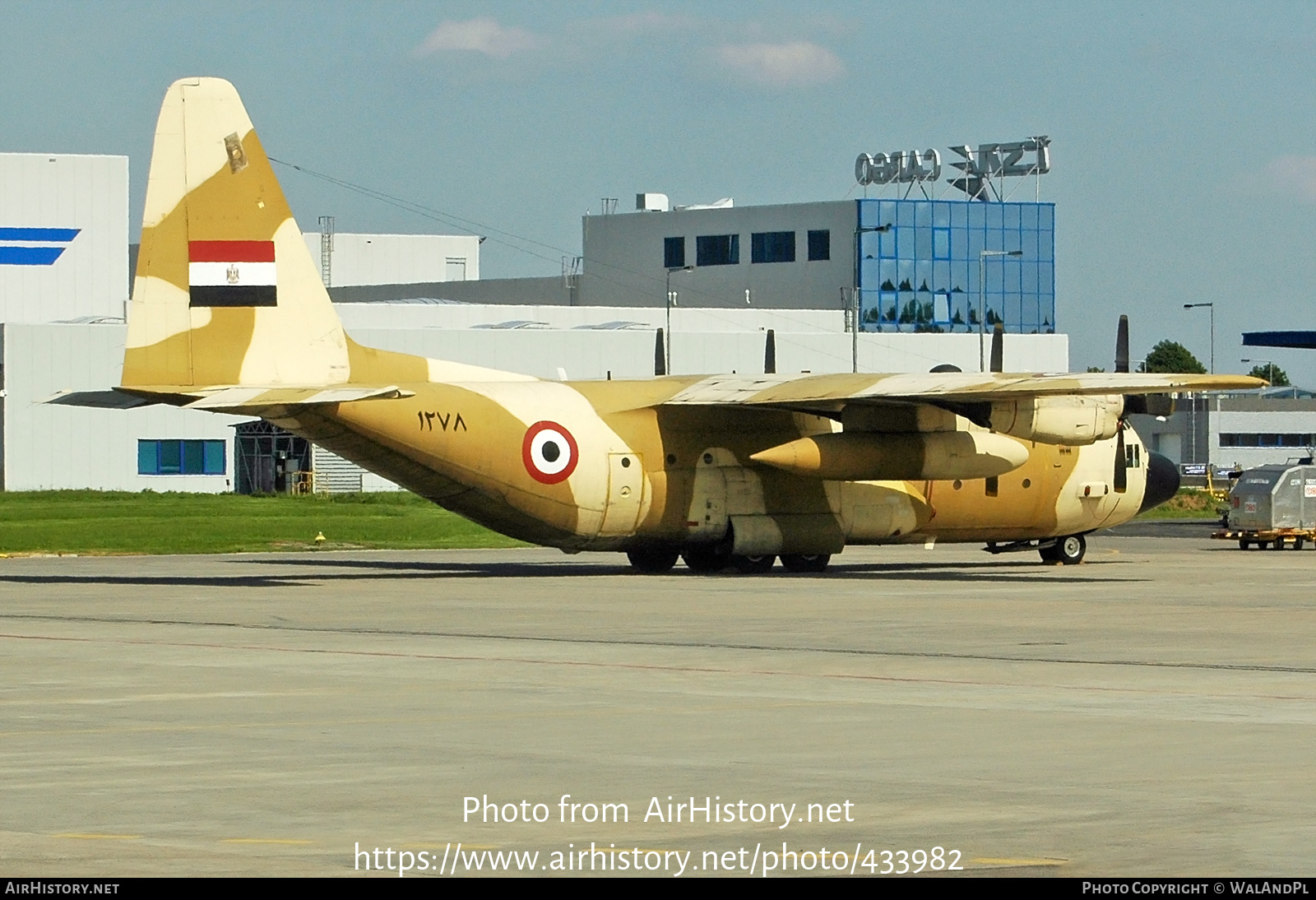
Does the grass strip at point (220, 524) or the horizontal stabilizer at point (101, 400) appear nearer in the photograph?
the horizontal stabilizer at point (101, 400)

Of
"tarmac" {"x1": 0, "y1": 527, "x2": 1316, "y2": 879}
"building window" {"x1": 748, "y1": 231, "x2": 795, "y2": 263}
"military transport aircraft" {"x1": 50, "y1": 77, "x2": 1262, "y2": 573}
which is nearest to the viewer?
"tarmac" {"x1": 0, "y1": 527, "x2": 1316, "y2": 879}

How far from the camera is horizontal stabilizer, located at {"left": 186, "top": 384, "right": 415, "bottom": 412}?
3042 cm

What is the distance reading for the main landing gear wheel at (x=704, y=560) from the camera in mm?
38000

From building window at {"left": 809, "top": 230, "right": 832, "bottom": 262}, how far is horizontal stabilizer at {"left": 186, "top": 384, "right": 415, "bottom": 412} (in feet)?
327

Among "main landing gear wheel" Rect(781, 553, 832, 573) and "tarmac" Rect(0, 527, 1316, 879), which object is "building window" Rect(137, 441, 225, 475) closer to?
"main landing gear wheel" Rect(781, 553, 832, 573)

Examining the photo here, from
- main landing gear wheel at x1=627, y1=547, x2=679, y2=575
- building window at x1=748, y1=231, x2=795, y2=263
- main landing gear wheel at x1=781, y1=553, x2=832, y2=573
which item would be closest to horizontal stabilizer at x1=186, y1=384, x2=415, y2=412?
main landing gear wheel at x1=627, y1=547, x2=679, y2=575

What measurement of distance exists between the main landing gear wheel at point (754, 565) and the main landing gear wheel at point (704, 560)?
1.06 ft

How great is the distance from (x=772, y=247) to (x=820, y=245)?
11.2 ft

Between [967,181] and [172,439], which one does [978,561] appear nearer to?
[172,439]

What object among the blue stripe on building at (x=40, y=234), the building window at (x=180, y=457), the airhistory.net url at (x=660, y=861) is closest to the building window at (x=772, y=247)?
the blue stripe on building at (x=40, y=234)

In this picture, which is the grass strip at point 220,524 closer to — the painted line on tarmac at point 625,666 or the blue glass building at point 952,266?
the painted line on tarmac at point 625,666

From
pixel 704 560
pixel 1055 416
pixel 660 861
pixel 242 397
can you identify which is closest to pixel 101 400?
pixel 242 397

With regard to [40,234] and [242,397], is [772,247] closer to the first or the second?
[40,234]

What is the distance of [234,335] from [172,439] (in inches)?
2130
